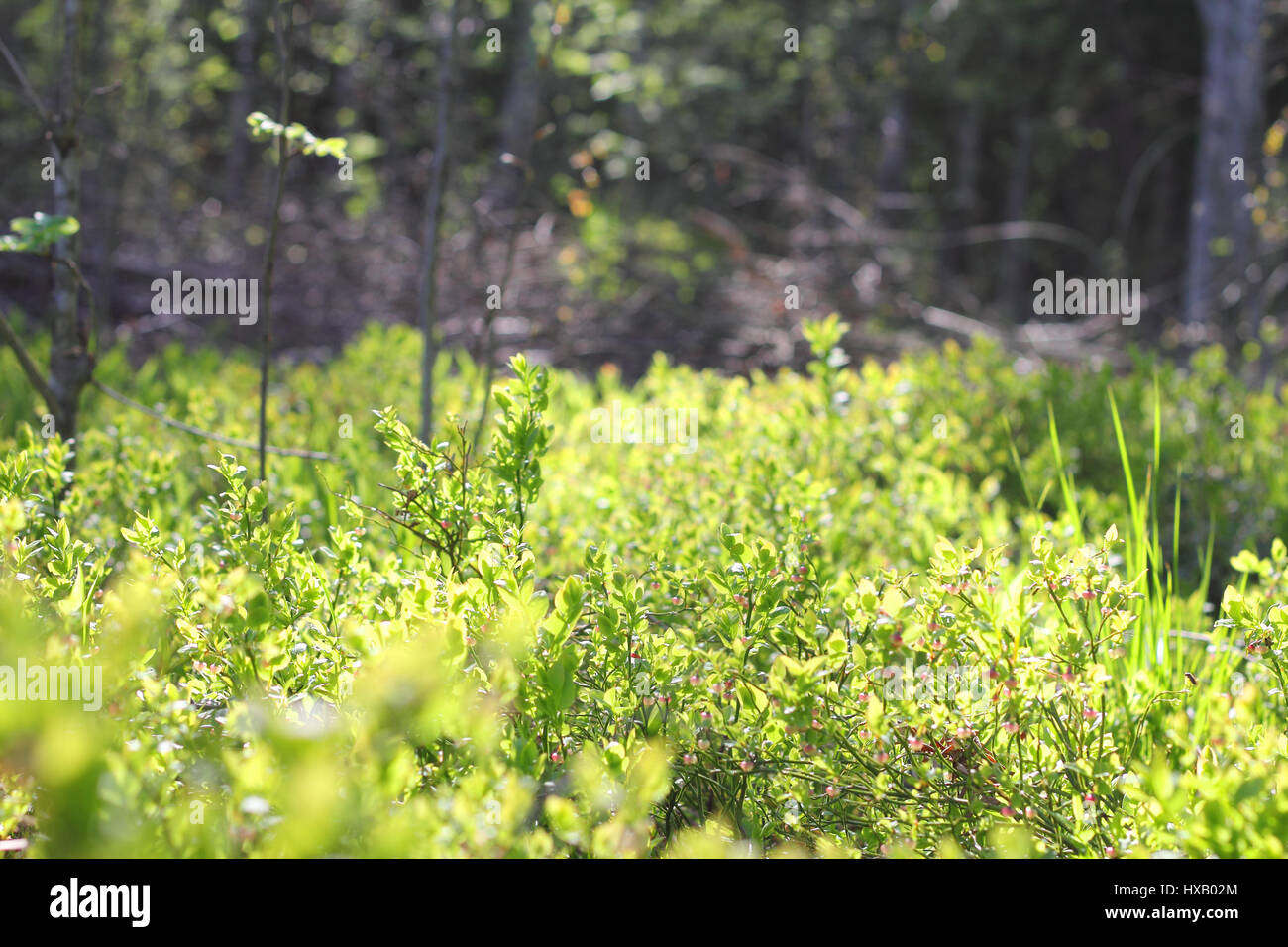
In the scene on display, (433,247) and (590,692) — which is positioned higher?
(433,247)

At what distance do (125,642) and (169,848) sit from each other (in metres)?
0.30

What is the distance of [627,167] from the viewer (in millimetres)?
10992

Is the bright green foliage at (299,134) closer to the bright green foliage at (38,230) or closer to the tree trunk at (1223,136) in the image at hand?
the bright green foliage at (38,230)

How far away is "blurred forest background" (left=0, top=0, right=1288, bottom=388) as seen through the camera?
25.8 feet

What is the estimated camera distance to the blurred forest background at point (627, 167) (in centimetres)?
787

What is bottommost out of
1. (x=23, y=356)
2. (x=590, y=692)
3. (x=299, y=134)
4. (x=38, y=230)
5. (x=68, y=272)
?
(x=590, y=692)

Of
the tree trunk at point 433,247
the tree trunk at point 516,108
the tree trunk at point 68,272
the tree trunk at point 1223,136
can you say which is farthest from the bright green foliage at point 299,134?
the tree trunk at point 516,108

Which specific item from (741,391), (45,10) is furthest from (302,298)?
(741,391)

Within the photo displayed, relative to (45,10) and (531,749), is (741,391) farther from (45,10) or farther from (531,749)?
(45,10)

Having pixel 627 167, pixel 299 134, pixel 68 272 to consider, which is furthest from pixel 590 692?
pixel 627 167

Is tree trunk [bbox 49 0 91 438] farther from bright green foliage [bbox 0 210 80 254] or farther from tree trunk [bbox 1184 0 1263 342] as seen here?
tree trunk [bbox 1184 0 1263 342]

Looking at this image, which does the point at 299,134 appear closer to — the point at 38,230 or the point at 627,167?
the point at 38,230

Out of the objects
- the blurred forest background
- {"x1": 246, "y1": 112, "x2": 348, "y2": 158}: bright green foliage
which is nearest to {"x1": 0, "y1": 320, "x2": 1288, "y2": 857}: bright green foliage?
{"x1": 246, "y1": 112, "x2": 348, "y2": 158}: bright green foliage
